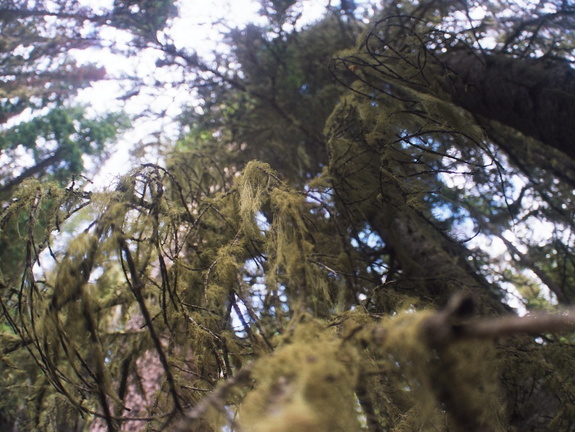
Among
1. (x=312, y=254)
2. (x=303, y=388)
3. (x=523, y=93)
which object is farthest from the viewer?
(x=523, y=93)

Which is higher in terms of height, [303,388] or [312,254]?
[312,254]

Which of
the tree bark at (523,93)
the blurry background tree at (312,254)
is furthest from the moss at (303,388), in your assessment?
the tree bark at (523,93)

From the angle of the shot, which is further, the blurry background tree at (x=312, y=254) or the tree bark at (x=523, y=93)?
the tree bark at (x=523, y=93)

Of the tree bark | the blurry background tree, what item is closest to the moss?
the blurry background tree

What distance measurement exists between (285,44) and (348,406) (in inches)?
218

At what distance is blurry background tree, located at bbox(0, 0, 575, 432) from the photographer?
51.5 inches

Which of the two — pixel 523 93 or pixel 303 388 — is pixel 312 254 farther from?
pixel 523 93

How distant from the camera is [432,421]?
2.00 metres

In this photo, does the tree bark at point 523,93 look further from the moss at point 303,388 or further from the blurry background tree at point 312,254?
the moss at point 303,388

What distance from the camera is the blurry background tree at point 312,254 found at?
4.29 ft

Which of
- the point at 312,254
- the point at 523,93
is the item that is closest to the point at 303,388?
the point at 312,254

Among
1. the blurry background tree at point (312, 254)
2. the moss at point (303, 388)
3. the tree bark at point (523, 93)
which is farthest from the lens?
the tree bark at point (523, 93)

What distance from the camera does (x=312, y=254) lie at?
2.54 metres

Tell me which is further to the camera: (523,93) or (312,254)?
(523,93)
